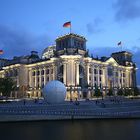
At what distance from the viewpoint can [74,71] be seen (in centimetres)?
11388

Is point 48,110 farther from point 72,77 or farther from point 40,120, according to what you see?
point 72,77

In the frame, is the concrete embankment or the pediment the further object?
the pediment

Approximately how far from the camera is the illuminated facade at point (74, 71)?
374 ft

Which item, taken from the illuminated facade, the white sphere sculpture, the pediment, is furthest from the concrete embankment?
the pediment

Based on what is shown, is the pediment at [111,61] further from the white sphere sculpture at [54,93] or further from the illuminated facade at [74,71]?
the white sphere sculpture at [54,93]

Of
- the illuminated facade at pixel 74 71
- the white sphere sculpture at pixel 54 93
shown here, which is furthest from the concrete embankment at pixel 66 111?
the illuminated facade at pixel 74 71

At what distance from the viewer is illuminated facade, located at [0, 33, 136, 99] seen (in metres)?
114

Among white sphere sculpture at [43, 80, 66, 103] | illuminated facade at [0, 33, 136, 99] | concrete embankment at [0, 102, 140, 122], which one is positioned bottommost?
concrete embankment at [0, 102, 140, 122]

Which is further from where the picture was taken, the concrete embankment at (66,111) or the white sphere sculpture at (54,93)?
the white sphere sculpture at (54,93)

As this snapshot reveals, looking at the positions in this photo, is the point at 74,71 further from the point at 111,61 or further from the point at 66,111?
the point at 66,111

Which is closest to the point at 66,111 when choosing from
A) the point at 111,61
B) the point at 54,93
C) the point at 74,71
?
the point at 54,93

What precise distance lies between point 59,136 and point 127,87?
111m

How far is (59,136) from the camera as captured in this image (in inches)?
1356

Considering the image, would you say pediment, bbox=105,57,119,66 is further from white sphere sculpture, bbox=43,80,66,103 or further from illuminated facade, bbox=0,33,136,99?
white sphere sculpture, bbox=43,80,66,103
